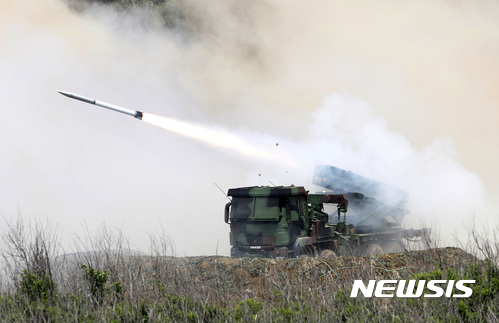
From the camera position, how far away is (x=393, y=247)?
983 inches

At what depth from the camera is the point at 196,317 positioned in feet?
29.5

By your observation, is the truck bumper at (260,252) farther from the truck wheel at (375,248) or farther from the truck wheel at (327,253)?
the truck wheel at (375,248)

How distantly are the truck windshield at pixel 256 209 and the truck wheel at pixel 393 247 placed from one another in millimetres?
7343

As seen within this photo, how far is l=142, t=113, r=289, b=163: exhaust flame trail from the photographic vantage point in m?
21.7

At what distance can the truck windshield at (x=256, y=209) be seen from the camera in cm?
1945

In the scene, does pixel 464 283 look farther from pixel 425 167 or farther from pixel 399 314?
pixel 425 167

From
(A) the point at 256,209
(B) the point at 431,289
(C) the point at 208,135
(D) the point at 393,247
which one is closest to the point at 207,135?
(C) the point at 208,135

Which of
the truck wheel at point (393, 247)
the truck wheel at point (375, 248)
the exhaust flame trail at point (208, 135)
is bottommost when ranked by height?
the truck wheel at point (375, 248)

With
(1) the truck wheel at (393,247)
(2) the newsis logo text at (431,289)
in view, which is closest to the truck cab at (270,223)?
(1) the truck wheel at (393,247)

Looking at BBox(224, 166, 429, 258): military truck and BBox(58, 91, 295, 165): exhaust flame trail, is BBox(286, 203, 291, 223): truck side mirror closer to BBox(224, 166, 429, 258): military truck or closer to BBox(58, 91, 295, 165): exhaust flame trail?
BBox(224, 166, 429, 258): military truck

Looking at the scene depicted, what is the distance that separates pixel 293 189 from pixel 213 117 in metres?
45.2

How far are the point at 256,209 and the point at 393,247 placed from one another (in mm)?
8214

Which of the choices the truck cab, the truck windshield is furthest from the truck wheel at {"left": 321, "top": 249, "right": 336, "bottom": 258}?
the truck windshield

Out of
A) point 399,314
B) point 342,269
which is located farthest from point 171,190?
point 399,314
